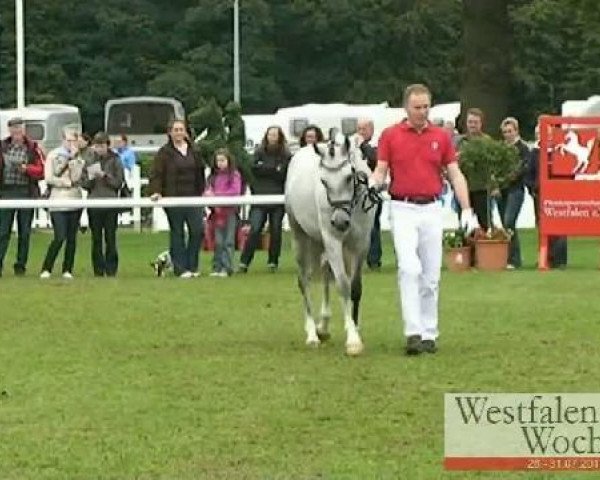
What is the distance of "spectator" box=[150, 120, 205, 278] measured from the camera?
23797 mm

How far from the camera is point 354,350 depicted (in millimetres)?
14508

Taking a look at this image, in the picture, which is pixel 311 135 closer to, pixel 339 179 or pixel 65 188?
pixel 65 188

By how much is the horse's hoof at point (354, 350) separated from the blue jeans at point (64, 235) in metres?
9.95

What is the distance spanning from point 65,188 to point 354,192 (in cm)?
941

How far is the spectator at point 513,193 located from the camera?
24.6 meters

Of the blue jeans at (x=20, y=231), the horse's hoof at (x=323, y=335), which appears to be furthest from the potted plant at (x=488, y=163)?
the horse's hoof at (x=323, y=335)

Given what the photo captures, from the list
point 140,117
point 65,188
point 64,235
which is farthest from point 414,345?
point 140,117

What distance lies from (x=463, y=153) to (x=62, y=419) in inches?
512

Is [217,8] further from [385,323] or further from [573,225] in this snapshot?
[385,323]

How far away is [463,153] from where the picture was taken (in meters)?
23.8

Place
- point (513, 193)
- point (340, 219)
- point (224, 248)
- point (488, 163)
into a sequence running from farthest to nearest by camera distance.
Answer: point (513, 193) → point (224, 248) → point (488, 163) → point (340, 219)

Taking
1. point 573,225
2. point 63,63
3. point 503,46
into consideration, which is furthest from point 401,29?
point 573,225

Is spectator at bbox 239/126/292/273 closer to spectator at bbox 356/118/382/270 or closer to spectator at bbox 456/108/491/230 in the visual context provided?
spectator at bbox 356/118/382/270

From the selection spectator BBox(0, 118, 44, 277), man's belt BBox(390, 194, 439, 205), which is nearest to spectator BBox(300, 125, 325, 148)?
spectator BBox(0, 118, 44, 277)
